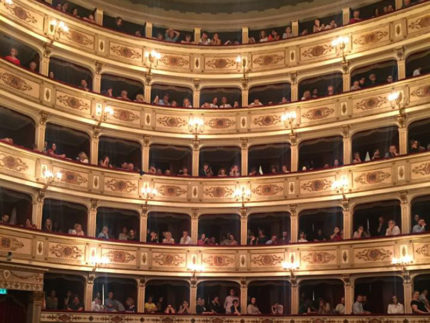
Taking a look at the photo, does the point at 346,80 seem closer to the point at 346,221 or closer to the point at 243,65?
the point at 243,65

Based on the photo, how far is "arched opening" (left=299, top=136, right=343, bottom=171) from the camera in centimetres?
3083

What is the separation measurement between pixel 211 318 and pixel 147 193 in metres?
6.15

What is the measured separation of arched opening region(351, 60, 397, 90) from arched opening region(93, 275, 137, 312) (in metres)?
13.1

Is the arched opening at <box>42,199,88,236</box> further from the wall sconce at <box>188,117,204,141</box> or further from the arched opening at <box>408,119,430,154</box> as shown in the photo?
the arched opening at <box>408,119,430,154</box>

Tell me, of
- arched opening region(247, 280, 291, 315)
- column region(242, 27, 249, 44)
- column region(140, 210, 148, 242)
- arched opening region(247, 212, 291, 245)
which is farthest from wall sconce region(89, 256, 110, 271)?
column region(242, 27, 249, 44)

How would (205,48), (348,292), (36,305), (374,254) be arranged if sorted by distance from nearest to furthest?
(36,305) < (374,254) < (348,292) < (205,48)

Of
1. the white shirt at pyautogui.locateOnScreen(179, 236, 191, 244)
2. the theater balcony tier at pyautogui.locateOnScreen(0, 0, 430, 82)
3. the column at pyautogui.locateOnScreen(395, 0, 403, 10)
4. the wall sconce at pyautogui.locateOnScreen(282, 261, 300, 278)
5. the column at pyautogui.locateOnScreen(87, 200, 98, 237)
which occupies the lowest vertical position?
the wall sconce at pyautogui.locateOnScreen(282, 261, 300, 278)

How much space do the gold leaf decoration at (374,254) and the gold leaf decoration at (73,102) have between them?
13.0 m

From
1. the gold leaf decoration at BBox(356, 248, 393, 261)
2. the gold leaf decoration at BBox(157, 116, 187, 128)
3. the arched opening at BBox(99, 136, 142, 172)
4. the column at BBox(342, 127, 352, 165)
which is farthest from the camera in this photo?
the gold leaf decoration at BBox(157, 116, 187, 128)

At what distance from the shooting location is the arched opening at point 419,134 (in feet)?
90.8

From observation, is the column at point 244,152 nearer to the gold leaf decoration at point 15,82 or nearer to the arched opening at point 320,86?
the arched opening at point 320,86

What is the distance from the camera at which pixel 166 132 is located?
31.5m

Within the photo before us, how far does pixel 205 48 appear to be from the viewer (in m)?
32.9

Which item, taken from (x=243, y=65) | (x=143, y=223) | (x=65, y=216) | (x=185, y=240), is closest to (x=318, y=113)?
(x=243, y=65)
